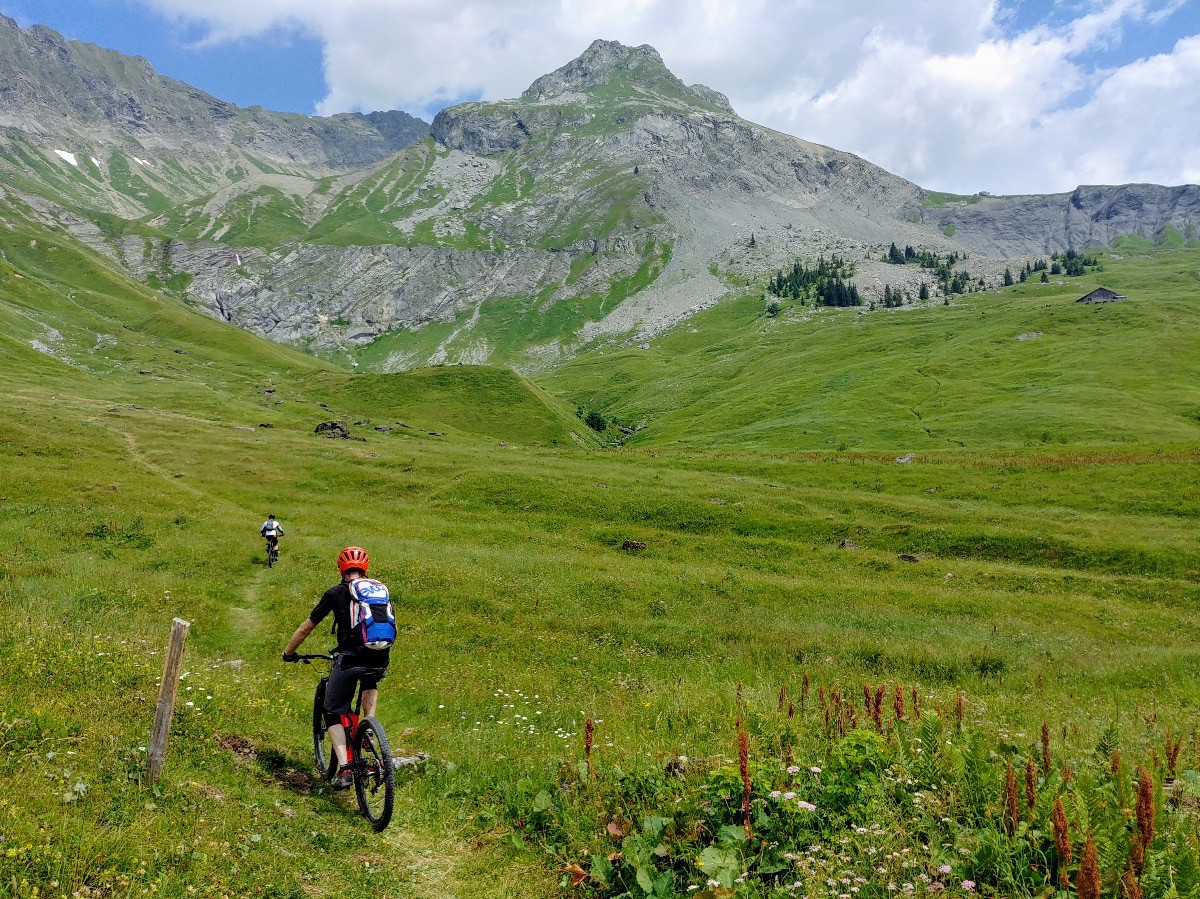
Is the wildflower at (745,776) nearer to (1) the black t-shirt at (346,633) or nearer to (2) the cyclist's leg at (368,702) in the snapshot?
(1) the black t-shirt at (346,633)

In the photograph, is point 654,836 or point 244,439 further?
point 244,439

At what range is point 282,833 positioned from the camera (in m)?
8.72

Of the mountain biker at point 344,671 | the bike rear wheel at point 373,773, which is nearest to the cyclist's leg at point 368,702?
the mountain biker at point 344,671

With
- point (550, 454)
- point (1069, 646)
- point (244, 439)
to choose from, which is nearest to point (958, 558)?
point (1069, 646)

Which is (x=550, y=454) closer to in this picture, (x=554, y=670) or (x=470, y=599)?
(x=470, y=599)

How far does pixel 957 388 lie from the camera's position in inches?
5217

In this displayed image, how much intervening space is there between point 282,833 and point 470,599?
18.8 meters

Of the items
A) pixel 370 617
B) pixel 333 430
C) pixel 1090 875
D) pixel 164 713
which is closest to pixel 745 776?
pixel 1090 875

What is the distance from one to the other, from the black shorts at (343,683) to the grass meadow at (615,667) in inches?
54.7

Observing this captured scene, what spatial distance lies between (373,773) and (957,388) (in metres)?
146

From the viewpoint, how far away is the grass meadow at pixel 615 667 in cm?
692

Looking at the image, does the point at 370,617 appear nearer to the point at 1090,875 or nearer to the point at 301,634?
the point at 301,634

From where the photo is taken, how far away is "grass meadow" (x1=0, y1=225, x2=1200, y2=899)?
6.92m

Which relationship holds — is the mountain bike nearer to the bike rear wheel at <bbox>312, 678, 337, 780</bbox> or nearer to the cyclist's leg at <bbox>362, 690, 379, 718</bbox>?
the cyclist's leg at <bbox>362, 690, 379, 718</bbox>
